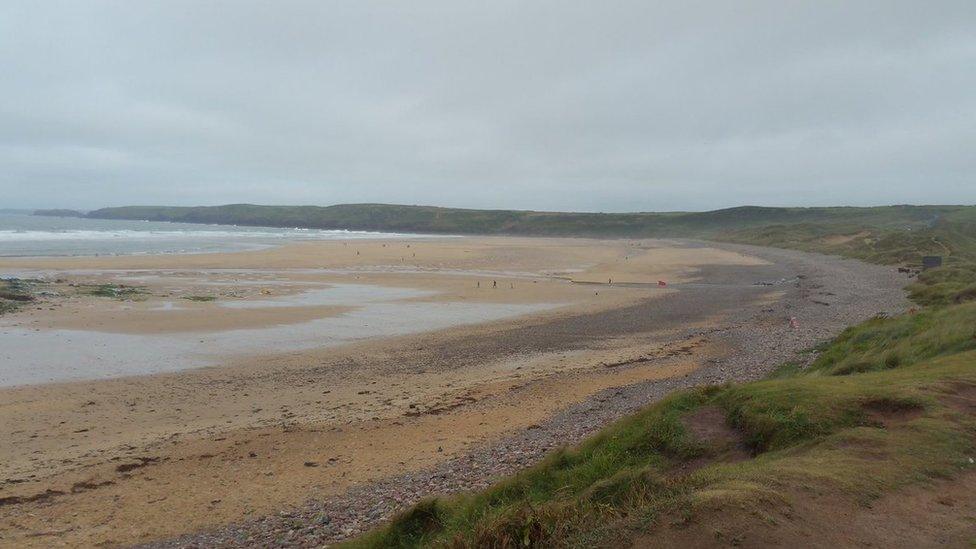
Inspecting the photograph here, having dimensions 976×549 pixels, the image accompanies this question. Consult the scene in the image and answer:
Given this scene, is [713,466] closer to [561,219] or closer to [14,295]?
[14,295]

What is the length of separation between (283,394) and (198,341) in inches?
266

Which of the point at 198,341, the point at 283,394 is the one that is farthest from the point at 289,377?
the point at 198,341

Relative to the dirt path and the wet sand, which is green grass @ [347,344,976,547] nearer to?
the dirt path

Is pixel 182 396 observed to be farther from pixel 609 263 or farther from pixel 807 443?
pixel 609 263

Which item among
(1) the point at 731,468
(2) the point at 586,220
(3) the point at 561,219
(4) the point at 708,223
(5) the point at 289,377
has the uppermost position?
(3) the point at 561,219

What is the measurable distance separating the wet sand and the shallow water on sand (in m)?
0.14

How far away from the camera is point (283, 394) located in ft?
38.4

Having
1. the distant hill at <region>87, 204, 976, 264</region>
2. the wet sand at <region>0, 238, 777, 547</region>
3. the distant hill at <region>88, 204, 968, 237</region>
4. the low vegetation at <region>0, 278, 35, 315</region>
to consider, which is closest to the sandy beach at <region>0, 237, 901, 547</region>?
the wet sand at <region>0, 238, 777, 547</region>

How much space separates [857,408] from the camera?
240 inches

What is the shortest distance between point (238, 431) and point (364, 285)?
2149cm

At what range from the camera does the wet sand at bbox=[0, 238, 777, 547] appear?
291 inches

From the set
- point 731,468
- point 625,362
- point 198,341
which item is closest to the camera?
point 731,468

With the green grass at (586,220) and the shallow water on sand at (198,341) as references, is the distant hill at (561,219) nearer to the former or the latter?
the green grass at (586,220)

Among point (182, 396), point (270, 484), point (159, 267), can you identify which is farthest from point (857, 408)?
point (159, 267)
